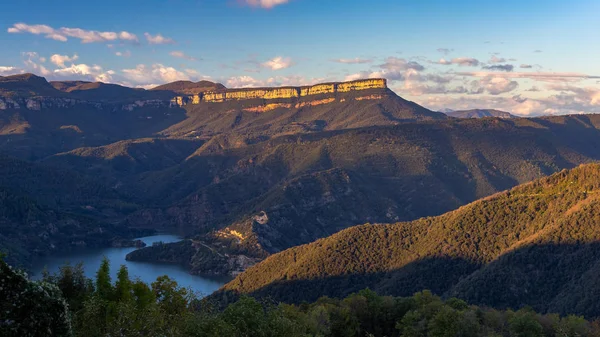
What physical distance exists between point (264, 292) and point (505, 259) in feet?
151

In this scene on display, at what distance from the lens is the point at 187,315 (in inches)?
1257

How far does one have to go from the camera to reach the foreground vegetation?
1553 centimetres

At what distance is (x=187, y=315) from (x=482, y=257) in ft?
270

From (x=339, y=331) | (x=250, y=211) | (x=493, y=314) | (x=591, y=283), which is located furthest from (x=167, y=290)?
(x=250, y=211)

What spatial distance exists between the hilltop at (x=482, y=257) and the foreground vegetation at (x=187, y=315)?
26386mm

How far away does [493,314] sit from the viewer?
57.9 m

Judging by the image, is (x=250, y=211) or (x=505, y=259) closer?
(x=505, y=259)

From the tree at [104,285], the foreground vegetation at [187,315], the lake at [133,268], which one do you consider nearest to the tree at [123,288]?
the foreground vegetation at [187,315]

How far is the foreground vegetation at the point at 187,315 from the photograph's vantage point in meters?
15.5

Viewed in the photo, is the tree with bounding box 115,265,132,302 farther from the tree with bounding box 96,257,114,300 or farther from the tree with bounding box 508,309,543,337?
the tree with bounding box 508,309,543,337

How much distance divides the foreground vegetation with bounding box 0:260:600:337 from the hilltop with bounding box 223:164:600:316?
26386 mm

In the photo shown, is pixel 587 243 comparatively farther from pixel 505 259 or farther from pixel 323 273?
pixel 323 273

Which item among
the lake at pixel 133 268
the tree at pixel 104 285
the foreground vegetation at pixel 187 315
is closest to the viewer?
the foreground vegetation at pixel 187 315

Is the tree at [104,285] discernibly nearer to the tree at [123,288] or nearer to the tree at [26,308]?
the tree at [123,288]
